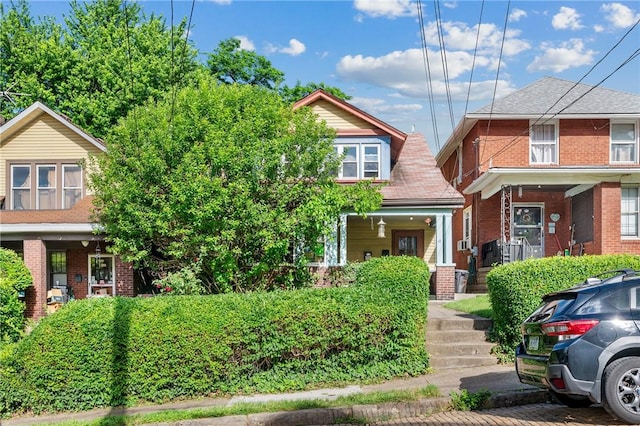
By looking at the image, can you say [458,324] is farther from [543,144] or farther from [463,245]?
[463,245]

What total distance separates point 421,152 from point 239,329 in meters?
13.9

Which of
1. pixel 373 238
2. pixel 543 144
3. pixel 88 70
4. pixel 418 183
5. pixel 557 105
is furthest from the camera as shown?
pixel 88 70

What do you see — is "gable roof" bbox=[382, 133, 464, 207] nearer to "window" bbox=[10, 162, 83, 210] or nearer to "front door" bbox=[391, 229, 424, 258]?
"front door" bbox=[391, 229, 424, 258]

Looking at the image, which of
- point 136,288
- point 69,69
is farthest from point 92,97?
point 136,288

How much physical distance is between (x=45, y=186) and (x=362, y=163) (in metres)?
10.5

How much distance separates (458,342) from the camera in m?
12.6

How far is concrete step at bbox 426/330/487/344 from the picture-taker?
12664 millimetres

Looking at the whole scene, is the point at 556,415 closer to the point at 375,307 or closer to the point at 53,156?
the point at 375,307

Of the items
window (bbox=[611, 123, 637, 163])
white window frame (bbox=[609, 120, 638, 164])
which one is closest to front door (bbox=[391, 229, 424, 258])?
white window frame (bbox=[609, 120, 638, 164])

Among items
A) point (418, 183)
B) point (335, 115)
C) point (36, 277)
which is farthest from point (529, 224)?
point (36, 277)

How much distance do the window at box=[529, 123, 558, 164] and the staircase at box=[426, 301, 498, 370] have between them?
38.0ft

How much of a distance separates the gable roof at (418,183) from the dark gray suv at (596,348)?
36.8 feet

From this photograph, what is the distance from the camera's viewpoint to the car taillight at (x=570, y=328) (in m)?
7.75

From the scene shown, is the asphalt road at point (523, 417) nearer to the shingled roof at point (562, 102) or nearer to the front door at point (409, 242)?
the front door at point (409, 242)
